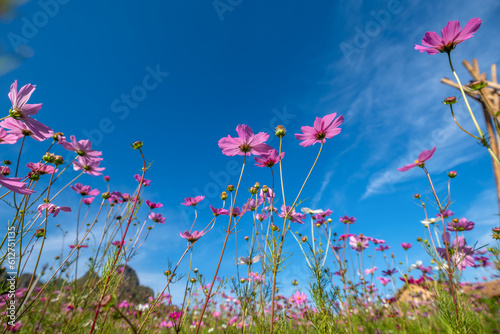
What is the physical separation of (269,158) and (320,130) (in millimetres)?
331

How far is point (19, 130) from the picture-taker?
1233 millimetres

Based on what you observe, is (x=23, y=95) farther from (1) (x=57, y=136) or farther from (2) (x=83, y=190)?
(2) (x=83, y=190)

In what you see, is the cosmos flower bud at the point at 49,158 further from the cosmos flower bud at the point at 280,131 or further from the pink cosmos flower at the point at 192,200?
the cosmos flower bud at the point at 280,131

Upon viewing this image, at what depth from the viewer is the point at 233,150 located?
Result: 4.39ft

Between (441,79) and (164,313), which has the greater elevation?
(441,79)

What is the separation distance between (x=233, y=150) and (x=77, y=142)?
109cm

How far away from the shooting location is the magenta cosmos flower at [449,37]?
1.02m

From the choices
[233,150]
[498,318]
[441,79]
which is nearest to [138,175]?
[233,150]

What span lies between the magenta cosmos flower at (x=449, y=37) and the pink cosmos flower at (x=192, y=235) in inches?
63.3

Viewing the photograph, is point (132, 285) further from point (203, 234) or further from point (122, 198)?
point (203, 234)

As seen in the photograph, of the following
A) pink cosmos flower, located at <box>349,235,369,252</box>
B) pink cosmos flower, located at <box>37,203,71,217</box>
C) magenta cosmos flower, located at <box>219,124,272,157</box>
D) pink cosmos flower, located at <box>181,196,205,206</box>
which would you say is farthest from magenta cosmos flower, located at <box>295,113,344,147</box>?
pink cosmos flower, located at <box>349,235,369,252</box>

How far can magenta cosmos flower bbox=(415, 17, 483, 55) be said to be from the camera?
1.02 meters

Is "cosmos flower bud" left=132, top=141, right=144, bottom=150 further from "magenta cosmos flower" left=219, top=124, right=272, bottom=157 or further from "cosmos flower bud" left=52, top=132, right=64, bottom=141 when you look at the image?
"cosmos flower bud" left=52, top=132, right=64, bottom=141

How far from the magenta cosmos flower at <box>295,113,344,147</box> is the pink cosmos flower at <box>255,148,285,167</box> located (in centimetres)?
19
